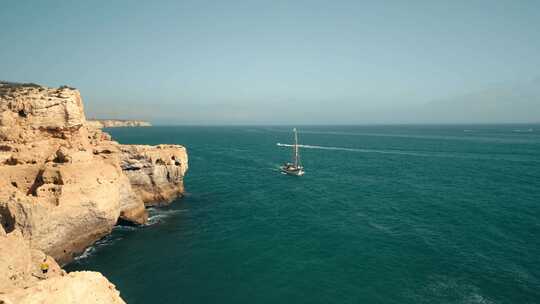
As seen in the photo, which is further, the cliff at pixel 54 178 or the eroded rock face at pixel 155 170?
the eroded rock face at pixel 155 170

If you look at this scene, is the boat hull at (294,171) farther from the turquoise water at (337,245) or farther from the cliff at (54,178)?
the cliff at (54,178)

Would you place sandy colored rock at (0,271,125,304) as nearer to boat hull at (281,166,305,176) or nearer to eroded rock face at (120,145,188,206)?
eroded rock face at (120,145,188,206)

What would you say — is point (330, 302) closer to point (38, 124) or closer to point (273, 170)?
point (38, 124)

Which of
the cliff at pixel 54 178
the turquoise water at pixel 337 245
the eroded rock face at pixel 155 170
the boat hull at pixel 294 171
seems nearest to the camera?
the turquoise water at pixel 337 245

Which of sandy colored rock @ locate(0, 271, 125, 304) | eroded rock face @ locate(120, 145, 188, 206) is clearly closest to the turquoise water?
eroded rock face @ locate(120, 145, 188, 206)

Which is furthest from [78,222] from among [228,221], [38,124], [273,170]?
[273,170]

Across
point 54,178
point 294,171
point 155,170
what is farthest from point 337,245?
point 294,171

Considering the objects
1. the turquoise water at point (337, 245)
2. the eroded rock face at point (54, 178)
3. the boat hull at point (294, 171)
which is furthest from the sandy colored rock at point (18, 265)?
the boat hull at point (294, 171)
